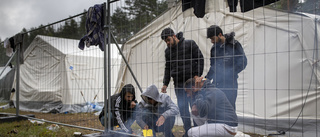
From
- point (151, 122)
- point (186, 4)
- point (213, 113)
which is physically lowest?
point (151, 122)

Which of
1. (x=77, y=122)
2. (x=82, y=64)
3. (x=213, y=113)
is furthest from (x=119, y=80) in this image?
(x=213, y=113)

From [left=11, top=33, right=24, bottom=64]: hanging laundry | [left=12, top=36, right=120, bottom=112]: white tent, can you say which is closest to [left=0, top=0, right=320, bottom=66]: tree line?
[left=11, top=33, right=24, bottom=64]: hanging laundry

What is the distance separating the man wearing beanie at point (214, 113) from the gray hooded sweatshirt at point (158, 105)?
1.72 feet

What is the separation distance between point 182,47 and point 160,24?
1.23 m

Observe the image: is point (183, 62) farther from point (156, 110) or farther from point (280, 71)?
point (280, 71)

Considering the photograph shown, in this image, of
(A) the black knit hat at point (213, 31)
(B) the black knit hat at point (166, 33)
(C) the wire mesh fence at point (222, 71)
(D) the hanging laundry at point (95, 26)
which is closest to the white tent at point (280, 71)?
(C) the wire mesh fence at point (222, 71)

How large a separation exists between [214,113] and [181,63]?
76 centimetres

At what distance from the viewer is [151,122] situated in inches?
143

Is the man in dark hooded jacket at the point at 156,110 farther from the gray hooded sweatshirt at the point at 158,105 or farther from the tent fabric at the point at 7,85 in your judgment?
the tent fabric at the point at 7,85

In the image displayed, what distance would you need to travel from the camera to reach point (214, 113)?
2.88 metres

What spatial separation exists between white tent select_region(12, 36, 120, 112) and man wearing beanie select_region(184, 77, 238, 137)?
5.18 metres

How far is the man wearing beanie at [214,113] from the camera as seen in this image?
9.20ft

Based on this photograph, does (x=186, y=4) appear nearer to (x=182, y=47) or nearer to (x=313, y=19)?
(x=182, y=47)

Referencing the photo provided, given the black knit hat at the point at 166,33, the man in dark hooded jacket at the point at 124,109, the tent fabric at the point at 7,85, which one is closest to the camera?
the black knit hat at the point at 166,33
